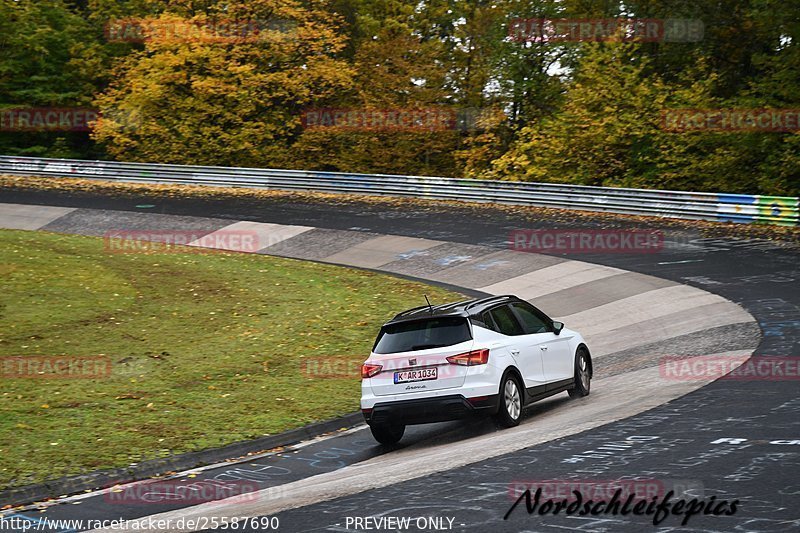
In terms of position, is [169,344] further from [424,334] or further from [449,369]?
[449,369]

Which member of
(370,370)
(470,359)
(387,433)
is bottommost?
(387,433)

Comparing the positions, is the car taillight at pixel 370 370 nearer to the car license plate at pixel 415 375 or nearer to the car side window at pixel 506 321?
the car license plate at pixel 415 375

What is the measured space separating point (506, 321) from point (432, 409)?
5.58 ft

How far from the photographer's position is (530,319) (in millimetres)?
12445

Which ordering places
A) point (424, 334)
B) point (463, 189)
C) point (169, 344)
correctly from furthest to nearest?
point (463, 189) < point (169, 344) < point (424, 334)

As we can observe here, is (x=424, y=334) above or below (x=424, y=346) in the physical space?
above

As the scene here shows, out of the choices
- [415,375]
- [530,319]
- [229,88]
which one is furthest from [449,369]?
[229,88]

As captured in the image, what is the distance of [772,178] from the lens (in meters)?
34.6

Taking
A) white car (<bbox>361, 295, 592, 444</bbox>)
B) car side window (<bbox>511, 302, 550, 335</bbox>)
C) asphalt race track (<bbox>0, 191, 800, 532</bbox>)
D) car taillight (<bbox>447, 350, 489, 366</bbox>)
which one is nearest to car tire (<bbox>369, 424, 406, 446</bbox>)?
white car (<bbox>361, 295, 592, 444</bbox>)

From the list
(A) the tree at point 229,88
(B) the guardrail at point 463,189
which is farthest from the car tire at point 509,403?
(A) the tree at point 229,88

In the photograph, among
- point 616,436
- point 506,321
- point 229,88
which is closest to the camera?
point 616,436

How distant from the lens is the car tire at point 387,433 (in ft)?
37.2

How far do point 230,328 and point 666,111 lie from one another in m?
24.7

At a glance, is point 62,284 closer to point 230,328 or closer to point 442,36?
point 230,328
